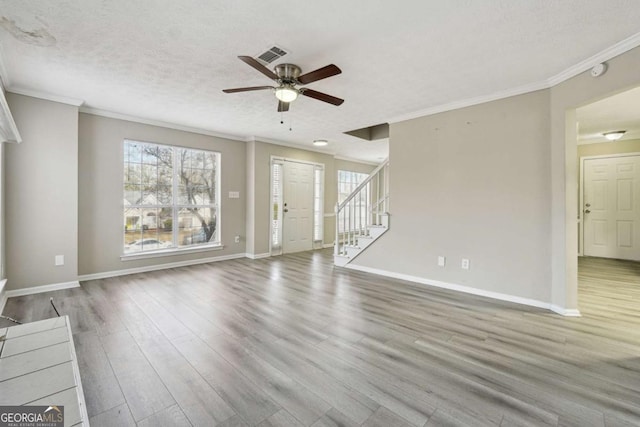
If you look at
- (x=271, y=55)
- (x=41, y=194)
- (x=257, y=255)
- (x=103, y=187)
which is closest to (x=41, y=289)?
(x=41, y=194)

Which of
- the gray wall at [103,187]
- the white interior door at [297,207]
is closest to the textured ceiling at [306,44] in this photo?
the gray wall at [103,187]

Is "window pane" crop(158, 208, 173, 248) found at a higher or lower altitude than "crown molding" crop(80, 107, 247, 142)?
lower

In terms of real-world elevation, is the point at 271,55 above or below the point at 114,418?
above

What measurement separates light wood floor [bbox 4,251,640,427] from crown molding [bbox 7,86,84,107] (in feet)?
8.33

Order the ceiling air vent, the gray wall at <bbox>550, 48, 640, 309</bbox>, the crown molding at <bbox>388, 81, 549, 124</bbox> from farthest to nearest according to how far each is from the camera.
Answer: the crown molding at <bbox>388, 81, 549, 124</bbox> → the gray wall at <bbox>550, 48, 640, 309</bbox> → the ceiling air vent

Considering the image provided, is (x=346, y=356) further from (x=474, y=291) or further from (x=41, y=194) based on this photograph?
(x=41, y=194)

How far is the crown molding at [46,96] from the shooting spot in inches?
136

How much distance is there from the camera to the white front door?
564cm

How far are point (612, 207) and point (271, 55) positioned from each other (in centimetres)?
739

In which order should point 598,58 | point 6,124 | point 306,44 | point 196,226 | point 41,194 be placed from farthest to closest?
point 196,226 < point 41,194 < point 598,58 < point 306,44 < point 6,124

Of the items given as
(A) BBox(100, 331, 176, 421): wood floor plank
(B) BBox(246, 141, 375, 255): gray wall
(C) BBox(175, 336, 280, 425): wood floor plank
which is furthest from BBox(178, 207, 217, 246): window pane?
(C) BBox(175, 336, 280, 425): wood floor plank

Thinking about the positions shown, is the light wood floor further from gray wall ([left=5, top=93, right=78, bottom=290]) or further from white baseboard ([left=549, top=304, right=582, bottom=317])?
gray wall ([left=5, top=93, right=78, bottom=290])

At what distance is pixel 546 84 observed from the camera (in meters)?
3.15

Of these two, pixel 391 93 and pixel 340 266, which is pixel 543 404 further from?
pixel 340 266
